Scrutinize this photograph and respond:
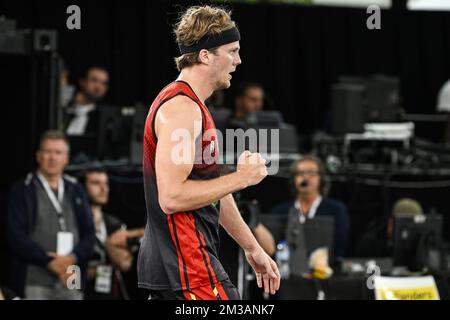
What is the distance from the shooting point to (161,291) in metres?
3.82

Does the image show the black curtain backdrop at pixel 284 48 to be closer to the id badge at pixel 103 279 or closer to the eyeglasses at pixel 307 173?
the eyeglasses at pixel 307 173

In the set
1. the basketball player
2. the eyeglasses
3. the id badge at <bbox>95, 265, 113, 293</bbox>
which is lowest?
the id badge at <bbox>95, 265, 113, 293</bbox>

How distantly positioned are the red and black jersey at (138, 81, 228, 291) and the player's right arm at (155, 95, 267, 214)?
0.06 meters

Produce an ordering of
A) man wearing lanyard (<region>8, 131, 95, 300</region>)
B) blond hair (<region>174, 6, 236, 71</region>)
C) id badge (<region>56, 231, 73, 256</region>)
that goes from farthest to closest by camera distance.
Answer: id badge (<region>56, 231, 73, 256</region>) < man wearing lanyard (<region>8, 131, 95, 300</region>) < blond hair (<region>174, 6, 236, 71</region>)

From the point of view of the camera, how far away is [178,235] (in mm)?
3779

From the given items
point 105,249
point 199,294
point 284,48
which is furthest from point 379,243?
point 284,48

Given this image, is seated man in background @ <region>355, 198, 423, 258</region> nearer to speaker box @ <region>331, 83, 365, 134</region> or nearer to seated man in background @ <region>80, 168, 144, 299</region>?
speaker box @ <region>331, 83, 365, 134</region>

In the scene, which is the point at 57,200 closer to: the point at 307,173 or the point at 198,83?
the point at 307,173

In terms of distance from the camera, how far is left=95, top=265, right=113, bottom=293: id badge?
718 centimetres

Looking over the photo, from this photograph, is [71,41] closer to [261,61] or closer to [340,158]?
[261,61]

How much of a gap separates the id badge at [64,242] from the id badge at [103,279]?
31cm

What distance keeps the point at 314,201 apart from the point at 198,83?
3957mm

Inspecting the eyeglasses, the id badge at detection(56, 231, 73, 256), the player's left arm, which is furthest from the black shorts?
the eyeglasses
